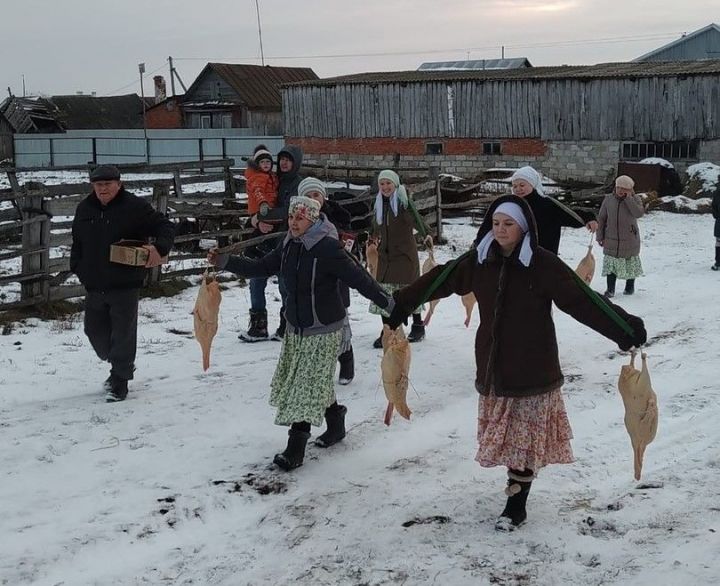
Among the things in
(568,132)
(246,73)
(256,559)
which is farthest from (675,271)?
(246,73)

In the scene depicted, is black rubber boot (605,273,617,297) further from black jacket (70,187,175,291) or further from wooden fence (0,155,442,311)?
black jacket (70,187,175,291)

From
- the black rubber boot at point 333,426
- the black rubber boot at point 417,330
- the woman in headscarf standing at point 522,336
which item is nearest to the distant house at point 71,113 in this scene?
the black rubber boot at point 417,330

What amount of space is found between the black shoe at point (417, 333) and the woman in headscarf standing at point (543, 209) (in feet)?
5.87

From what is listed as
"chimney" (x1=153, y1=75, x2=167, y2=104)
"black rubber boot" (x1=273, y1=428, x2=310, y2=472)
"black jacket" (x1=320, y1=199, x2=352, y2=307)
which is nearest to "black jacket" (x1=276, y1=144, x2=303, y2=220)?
"black jacket" (x1=320, y1=199, x2=352, y2=307)

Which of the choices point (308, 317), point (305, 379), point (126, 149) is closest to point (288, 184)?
point (308, 317)

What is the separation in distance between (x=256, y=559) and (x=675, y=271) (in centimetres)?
Answer: 1061

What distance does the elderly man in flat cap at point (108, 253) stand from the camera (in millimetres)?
6449

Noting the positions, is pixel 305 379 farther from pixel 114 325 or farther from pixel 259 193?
pixel 259 193

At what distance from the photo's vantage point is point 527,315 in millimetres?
4336

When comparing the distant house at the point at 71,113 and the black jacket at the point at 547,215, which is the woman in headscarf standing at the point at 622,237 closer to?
the black jacket at the point at 547,215

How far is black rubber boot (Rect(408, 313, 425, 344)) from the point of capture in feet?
28.9

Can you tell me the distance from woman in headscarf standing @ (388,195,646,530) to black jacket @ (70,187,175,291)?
293 centimetres

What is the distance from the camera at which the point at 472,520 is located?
4.61m

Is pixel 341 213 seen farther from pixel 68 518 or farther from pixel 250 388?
pixel 68 518
